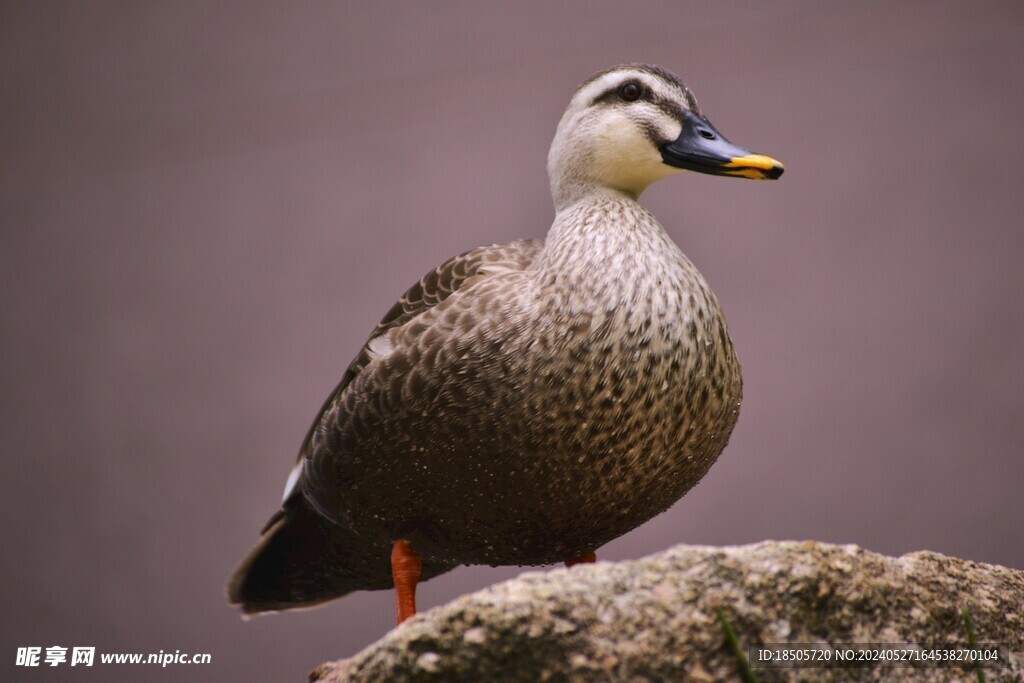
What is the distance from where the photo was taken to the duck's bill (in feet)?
4.97

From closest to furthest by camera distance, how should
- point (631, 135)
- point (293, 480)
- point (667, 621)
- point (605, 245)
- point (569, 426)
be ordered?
1. point (667, 621)
2. point (569, 426)
3. point (605, 245)
4. point (631, 135)
5. point (293, 480)

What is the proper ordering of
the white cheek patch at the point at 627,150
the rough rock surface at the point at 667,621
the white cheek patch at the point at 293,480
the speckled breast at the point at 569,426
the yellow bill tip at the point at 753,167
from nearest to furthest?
1. the rough rock surface at the point at 667,621
2. the speckled breast at the point at 569,426
3. the yellow bill tip at the point at 753,167
4. the white cheek patch at the point at 627,150
5. the white cheek patch at the point at 293,480

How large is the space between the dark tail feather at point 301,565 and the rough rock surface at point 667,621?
728 mm

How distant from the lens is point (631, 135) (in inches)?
63.4

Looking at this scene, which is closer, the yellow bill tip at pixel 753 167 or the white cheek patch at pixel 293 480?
the yellow bill tip at pixel 753 167

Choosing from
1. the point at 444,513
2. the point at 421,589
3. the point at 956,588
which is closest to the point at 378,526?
the point at 444,513

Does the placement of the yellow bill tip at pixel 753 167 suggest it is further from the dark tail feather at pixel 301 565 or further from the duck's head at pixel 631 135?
the dark tail feather at pixel 301 565

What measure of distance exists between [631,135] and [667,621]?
2.71 ft

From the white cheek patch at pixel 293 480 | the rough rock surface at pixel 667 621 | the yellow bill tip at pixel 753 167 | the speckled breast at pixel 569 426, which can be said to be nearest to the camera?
the rough rock surface at pixel 667 621

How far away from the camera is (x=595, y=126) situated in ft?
5.37

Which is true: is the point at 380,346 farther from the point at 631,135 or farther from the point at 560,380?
the point at 631,135

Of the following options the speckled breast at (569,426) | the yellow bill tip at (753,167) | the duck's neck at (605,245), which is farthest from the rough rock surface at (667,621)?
the yellow bill tip at (753,167)

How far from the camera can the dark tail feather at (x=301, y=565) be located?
1866 mm

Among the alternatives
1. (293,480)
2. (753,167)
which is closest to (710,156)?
(753,167)
